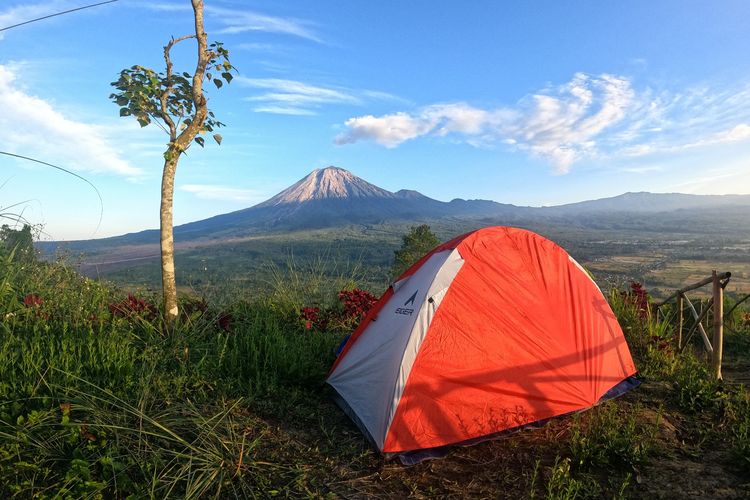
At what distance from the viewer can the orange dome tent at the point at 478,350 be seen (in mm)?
3441

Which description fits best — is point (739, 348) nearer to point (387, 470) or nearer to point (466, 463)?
point (466, 463)

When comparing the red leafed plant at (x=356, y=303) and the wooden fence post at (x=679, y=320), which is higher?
the red leafed plant at (x=356, y=303)

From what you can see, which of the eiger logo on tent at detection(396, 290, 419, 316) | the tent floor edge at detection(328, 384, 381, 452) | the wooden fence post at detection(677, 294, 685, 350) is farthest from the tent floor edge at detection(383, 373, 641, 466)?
the wooden fence post at detection(677, 294, 685, 350)

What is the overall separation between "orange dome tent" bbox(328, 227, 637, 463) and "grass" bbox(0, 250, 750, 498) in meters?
0.20

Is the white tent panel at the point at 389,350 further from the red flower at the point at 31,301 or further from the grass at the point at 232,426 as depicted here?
the red flower at the point at 31,301

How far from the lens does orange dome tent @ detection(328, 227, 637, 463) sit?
3.44m

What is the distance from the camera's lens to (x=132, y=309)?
197 inches

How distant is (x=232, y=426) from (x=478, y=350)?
84.2 inches

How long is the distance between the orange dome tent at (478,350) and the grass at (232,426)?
195 millimetres

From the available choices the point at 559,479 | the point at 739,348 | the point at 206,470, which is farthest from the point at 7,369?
the point at 739,348

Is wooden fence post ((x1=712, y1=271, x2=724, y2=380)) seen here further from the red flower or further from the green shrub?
the red flower

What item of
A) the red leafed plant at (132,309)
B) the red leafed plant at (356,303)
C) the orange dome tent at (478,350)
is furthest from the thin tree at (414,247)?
the orange dome tent at (478,350)

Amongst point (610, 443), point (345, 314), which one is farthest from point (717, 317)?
point (345, 314)

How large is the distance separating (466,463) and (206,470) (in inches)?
76.4
